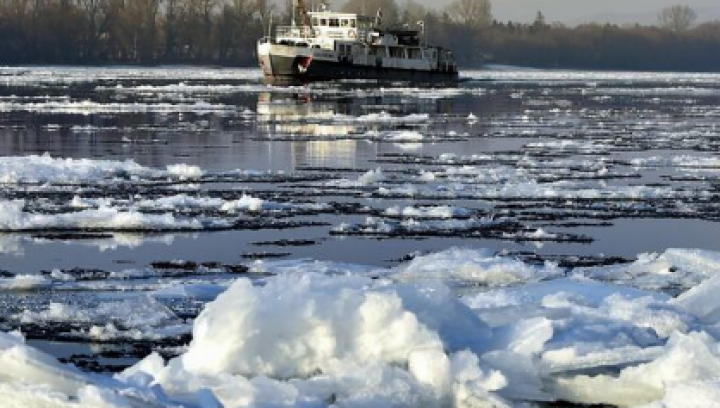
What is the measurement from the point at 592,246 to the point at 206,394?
6.48m

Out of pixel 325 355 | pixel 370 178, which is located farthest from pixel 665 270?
pixel 370 178

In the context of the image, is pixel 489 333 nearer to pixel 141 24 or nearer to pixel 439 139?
pixel 439 139

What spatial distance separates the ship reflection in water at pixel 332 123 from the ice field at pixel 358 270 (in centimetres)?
24

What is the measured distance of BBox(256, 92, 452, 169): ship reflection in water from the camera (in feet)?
68.4

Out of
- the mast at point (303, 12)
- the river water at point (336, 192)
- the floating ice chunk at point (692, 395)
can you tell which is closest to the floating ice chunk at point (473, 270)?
the river water at point (336, 192)

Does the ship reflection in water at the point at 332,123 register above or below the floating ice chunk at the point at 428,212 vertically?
below

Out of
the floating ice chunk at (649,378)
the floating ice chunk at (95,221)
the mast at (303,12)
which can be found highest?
the mast at (303,12)

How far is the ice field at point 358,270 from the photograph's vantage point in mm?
5809

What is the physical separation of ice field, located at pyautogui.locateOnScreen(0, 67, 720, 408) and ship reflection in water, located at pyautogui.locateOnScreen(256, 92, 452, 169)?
238 millimetres

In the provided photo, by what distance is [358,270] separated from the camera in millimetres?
9711

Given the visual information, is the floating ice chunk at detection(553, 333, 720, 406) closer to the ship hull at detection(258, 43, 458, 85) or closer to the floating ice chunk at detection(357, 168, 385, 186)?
the floating ice chunk at detection(357, 168, 385, 186)

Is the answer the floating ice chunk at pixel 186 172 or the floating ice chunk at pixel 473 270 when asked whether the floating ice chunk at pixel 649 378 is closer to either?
the floating ice chunk at pixel 473 270

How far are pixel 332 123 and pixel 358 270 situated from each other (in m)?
20.2

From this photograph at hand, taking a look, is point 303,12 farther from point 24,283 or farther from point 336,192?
point 24,283
